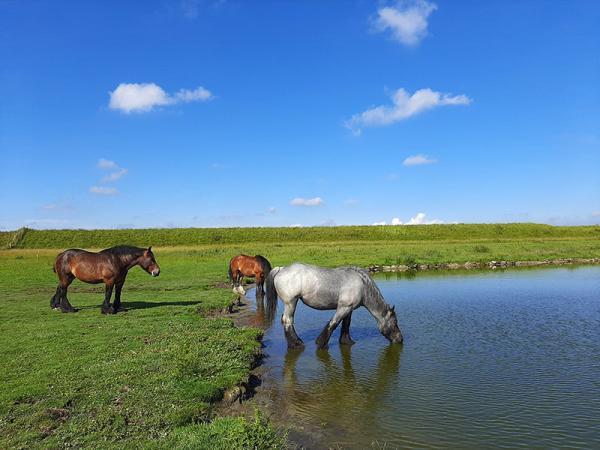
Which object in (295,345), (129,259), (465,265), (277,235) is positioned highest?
(277,235)

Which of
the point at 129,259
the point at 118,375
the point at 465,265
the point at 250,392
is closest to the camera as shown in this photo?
the point at 118,375

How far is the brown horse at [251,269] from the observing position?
20.7m

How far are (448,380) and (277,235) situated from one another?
257 feet

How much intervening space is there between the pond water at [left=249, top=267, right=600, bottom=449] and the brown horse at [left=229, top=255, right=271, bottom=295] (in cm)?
336

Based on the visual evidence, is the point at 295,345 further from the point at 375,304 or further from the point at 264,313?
the point at 264,313

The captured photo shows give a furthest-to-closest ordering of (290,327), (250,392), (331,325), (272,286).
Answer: (272,286) < (290,327) < (331,325) < (250,392)

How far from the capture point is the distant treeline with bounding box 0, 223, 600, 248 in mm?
78812

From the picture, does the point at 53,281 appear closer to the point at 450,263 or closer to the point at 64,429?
the point at 64,429

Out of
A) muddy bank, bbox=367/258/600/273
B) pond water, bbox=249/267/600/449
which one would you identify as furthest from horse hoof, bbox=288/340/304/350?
muddy bank, bbox=367/258/600/273

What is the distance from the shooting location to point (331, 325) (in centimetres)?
1227

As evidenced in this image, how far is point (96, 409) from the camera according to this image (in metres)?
7.41

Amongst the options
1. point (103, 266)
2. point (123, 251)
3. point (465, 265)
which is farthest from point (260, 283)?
point (465, 265)

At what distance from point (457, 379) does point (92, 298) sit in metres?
18.0

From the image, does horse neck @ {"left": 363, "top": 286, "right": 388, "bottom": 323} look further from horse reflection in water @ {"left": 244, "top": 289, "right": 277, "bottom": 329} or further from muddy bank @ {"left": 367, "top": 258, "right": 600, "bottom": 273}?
muddy bank @ {"left": 367, "top": 258, "right": 600, "bottom": 273}
